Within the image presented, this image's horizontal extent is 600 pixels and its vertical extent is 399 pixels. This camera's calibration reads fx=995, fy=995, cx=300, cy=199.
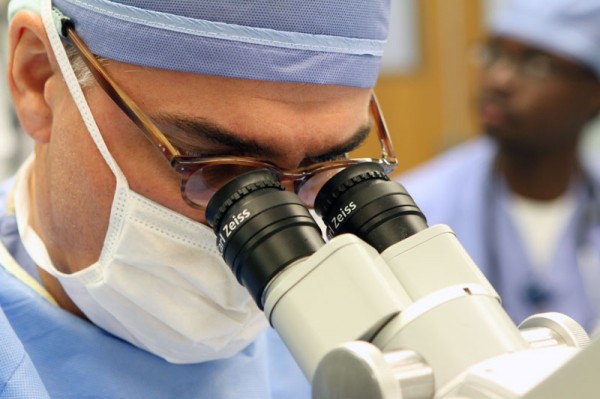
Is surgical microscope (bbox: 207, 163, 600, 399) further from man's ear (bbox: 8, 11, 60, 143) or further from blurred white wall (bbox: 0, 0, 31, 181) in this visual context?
blurred white wall (bbox: 0, 0, 31, 181)

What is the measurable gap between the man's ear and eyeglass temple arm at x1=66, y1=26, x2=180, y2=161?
7 centimetres

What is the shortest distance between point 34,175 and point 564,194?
1900mm

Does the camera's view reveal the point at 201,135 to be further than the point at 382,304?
Yes

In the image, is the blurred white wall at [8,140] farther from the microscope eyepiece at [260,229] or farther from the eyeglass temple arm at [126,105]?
the microscope eyepiece at [260,229]

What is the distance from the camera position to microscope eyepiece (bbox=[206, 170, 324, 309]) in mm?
929

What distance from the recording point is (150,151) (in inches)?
43.6

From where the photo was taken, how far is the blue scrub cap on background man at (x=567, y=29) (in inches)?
107

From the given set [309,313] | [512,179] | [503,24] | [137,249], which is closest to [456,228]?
[512,179]

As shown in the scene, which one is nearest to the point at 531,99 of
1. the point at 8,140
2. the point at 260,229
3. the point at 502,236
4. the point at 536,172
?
the point at 536,172

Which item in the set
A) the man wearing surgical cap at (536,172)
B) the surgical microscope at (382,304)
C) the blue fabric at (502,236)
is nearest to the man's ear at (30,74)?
the surgical microscope at (382,304)

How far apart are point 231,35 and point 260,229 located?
0.24 metres

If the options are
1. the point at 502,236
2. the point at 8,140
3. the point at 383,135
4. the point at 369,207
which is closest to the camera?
the point at 369,207

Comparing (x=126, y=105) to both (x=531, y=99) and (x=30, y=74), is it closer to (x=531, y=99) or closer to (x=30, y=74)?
(x=30, y=74)

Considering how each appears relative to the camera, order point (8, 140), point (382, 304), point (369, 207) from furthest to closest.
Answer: point (8, 140) → point (369, 207) → point (382, 304)
